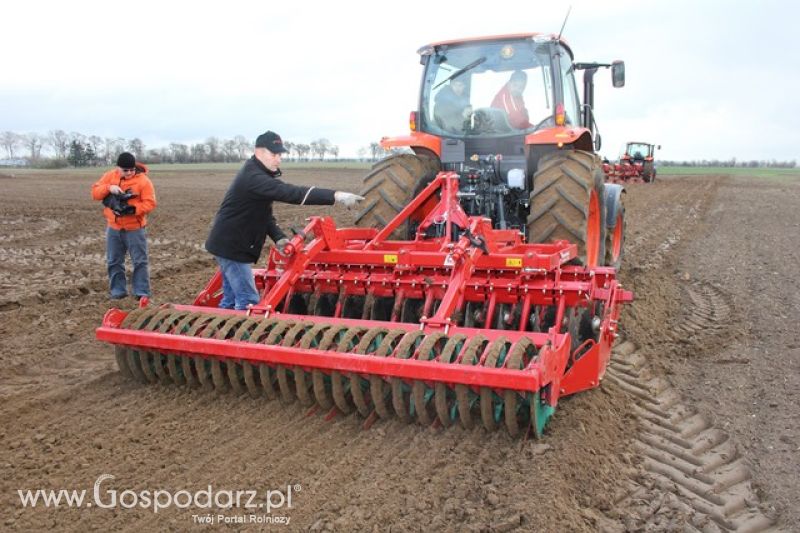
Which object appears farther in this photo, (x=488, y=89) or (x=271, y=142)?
(x=488, y=89)

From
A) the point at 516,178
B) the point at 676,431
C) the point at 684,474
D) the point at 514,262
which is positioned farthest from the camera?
the point at 516,178

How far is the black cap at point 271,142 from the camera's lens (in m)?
4.37

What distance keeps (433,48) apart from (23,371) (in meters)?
4.02

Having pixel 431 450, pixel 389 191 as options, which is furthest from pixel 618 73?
pixel 431 450

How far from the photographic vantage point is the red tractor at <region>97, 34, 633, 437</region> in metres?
3.40

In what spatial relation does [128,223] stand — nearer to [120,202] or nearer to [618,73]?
[120,202]

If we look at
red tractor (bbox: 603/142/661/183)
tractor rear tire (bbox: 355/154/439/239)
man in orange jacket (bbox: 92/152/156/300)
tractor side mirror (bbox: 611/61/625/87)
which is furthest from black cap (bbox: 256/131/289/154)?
red tractor (bbox: 603/142/661/183)

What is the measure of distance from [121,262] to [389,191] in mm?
2944

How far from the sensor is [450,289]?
390 cm

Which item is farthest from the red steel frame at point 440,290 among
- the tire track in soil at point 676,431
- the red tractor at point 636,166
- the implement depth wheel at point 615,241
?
the red tractor at point 636,166

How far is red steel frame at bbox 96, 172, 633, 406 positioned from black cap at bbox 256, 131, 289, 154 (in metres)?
0.53

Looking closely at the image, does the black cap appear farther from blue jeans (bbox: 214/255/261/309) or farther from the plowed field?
the plowed field

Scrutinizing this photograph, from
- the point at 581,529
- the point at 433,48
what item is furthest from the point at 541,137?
the point at 581,529

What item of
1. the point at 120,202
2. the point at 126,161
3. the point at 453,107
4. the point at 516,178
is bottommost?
the point at 120,202
